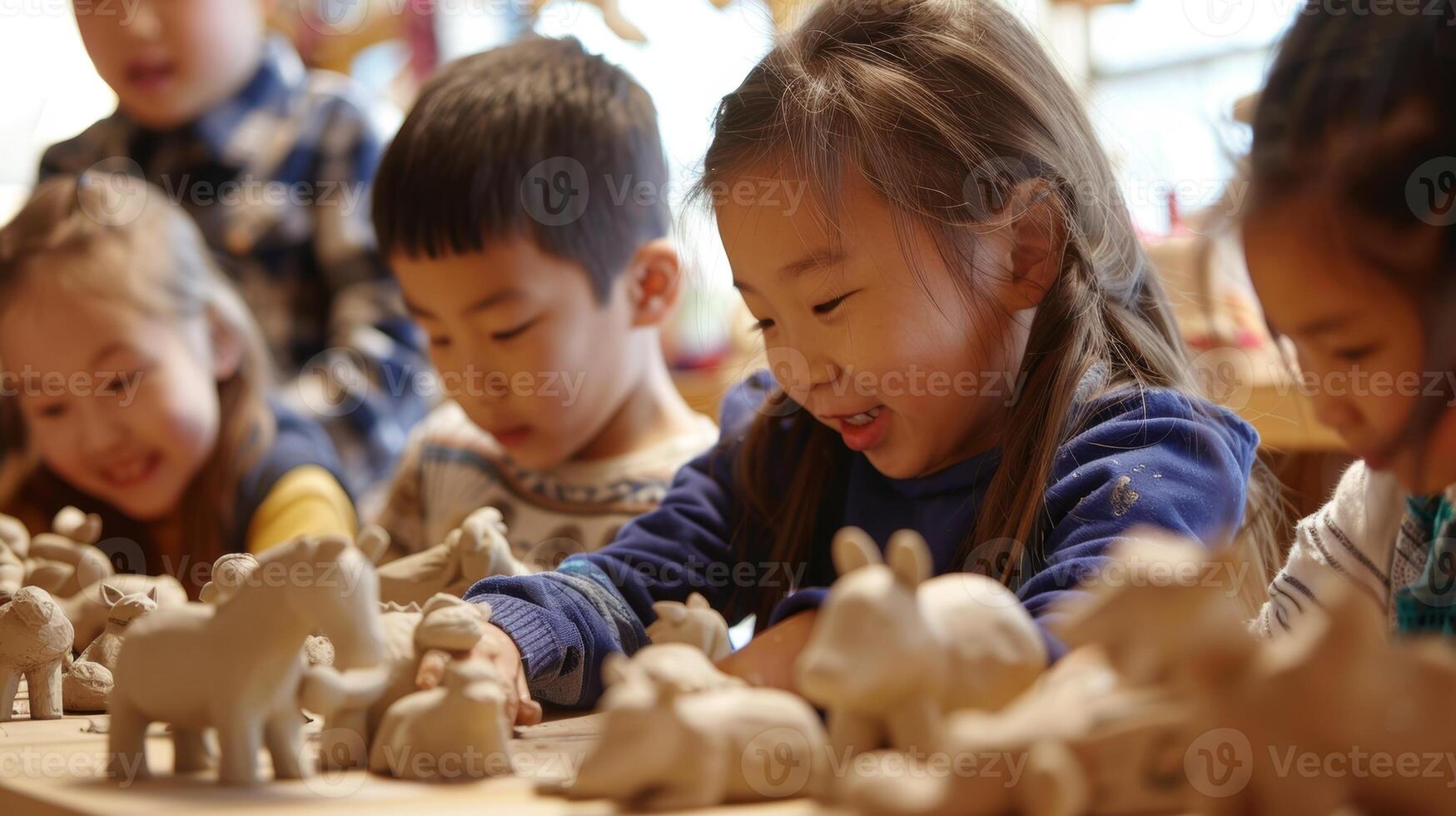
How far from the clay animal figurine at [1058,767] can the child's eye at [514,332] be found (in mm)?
911

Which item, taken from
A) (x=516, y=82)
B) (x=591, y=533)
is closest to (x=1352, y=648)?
(x=591, y=533)

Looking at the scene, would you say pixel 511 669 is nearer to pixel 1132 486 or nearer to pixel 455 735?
pixel 455 735

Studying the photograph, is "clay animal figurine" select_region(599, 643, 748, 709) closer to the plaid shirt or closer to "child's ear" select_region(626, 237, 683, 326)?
"child's ear" select_region(626, 237, 683, 326)

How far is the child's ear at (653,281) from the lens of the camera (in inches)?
58.5

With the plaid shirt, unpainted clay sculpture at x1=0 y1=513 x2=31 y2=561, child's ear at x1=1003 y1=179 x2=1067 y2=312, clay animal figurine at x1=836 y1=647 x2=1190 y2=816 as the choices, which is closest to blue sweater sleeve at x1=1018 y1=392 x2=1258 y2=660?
child's ear at x1=1003 y1=179 x2=1067 y2=312

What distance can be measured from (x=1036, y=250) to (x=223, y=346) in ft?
3.72

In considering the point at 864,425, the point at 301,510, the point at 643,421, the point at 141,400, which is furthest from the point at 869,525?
the point at 141,400

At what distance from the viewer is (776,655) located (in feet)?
2.77

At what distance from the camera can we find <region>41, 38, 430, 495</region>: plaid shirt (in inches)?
86.4

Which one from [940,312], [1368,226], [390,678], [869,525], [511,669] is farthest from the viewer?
[869,525]

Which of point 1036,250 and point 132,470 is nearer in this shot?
point 1036,250

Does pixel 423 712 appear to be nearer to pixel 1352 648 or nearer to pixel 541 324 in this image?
pixel 1352 648

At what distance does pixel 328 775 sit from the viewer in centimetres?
70

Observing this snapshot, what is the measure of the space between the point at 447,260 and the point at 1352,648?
3.39 ft
